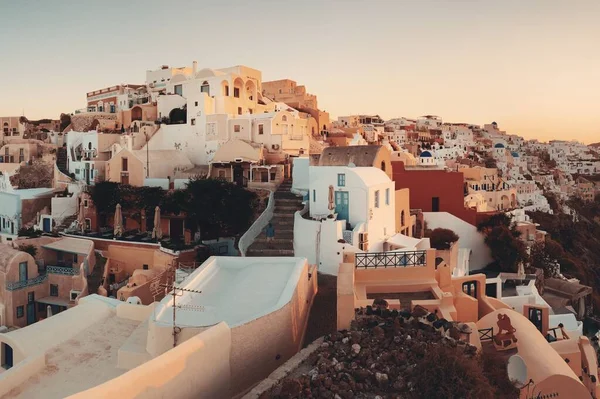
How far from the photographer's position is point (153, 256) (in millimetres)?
24547

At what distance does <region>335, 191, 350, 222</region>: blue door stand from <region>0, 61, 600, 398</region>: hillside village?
8cm

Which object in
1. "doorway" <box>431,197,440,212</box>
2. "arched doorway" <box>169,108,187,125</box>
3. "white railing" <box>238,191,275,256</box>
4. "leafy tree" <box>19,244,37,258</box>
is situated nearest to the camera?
"white railing" <box>238,191,275,256</box>

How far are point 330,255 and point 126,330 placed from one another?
247 inches

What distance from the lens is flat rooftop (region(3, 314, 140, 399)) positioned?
35.4 feet

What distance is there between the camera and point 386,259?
13070 mm

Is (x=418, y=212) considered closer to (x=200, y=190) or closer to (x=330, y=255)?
(x=330, y=255)

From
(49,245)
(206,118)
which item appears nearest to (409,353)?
(49,245)

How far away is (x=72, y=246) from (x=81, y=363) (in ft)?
45.5

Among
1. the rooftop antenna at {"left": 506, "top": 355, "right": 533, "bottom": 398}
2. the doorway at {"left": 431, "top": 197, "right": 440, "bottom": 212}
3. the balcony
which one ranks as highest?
the doorway at {"left": 431, "top": 197, "right": 440, "bottom": 212}

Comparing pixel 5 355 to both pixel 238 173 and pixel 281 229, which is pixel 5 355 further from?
Answer: pixel 238 173

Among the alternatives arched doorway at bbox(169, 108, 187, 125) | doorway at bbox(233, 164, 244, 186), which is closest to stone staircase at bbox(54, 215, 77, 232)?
doorway at bbox(233, 164, 244, 186)

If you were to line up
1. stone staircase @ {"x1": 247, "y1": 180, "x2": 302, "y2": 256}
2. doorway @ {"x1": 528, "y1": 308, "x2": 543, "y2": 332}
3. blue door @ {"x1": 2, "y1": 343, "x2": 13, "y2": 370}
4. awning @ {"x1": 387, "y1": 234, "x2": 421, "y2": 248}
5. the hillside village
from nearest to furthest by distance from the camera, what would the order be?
the hillside village
doorway @ {"x1": 528, "y1": 308, "x2": 543, "y2": 332}
blue door @ {"x1": 2, "y1": 343, "x2": 13, "y2": 370}
awning @ {"x1": 387, "y1": 234, "x2": 421, "y2": 248}
stone staircase @ {"x1": 247, "y1": 180, "x2": 302, "y2": 256}

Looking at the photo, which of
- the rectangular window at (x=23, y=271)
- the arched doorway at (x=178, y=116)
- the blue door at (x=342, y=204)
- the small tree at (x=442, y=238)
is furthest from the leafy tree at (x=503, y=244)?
the arched doorway at (x=178, y=116)

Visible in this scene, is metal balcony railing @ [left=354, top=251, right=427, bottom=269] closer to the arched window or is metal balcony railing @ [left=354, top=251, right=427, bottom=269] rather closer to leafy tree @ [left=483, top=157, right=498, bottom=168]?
the arched window
